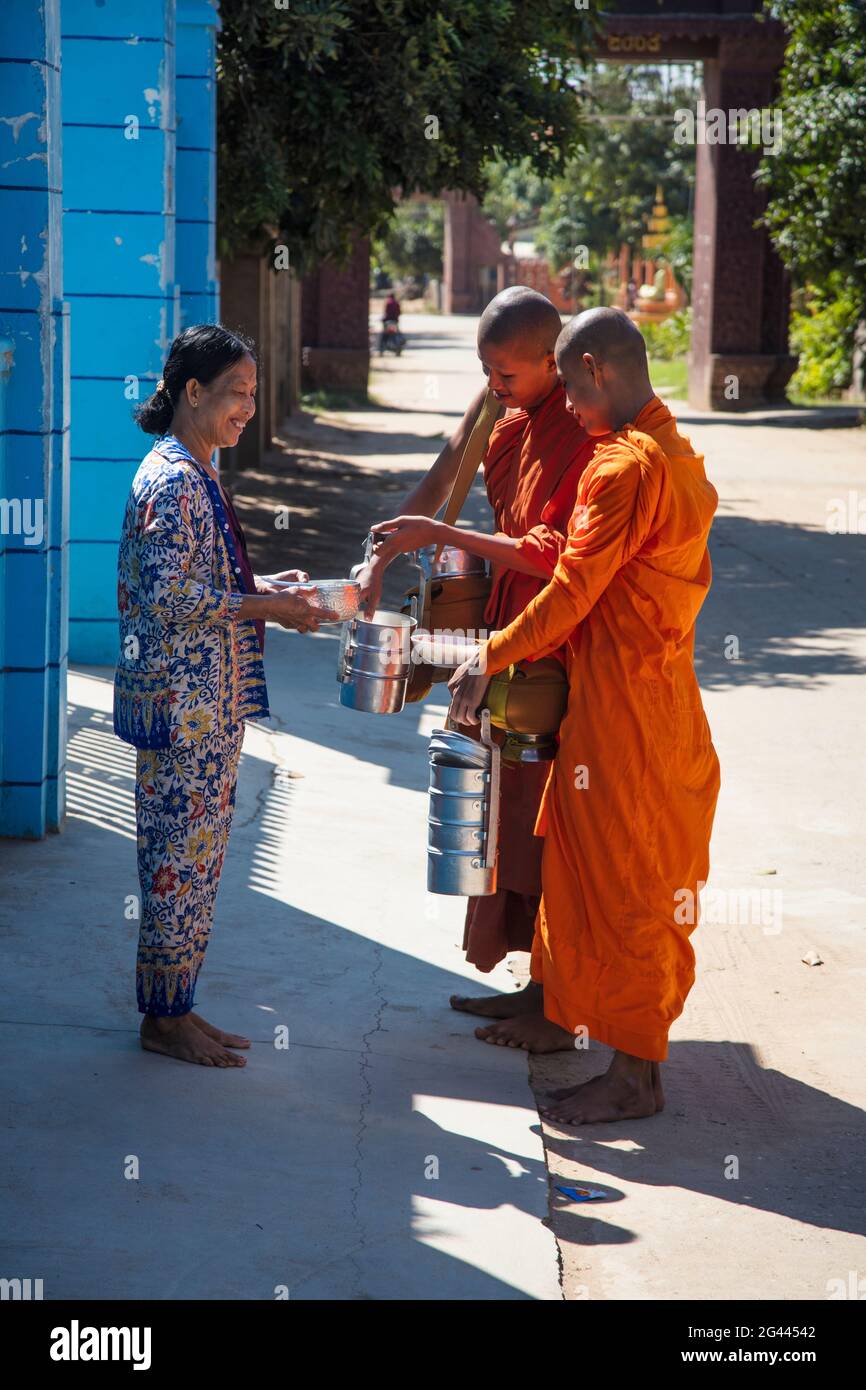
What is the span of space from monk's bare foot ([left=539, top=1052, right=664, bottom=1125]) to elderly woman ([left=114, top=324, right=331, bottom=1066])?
3.27ft

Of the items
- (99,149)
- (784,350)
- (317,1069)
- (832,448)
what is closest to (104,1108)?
(317,1069)

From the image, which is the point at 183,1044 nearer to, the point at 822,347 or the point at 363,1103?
the point at 363,1103

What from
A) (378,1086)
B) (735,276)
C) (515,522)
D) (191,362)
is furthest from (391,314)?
(378,1086)

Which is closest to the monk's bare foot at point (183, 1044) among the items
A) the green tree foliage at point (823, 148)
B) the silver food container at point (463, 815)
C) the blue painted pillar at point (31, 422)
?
the silver food container at point (463, 815)

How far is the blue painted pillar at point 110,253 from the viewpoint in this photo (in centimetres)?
Result: 805

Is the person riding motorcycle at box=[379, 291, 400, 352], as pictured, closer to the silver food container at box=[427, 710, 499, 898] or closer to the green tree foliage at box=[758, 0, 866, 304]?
the green tree foliage at box=[758, 0, 866, 304]

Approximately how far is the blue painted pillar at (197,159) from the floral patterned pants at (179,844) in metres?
6.47

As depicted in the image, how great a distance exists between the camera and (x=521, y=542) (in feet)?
13.6

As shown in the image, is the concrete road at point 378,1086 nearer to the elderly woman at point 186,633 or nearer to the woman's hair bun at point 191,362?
the elderly woman at point 186,633

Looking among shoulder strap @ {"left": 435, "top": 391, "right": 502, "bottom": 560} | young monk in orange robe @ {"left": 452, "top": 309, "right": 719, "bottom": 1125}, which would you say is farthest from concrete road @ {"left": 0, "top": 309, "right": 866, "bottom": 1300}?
shoulder strap @ {"left": 435, "top": 391, "right": 502, "bottom": 560}

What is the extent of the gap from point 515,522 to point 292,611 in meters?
0.86

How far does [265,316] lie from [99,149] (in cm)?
950
